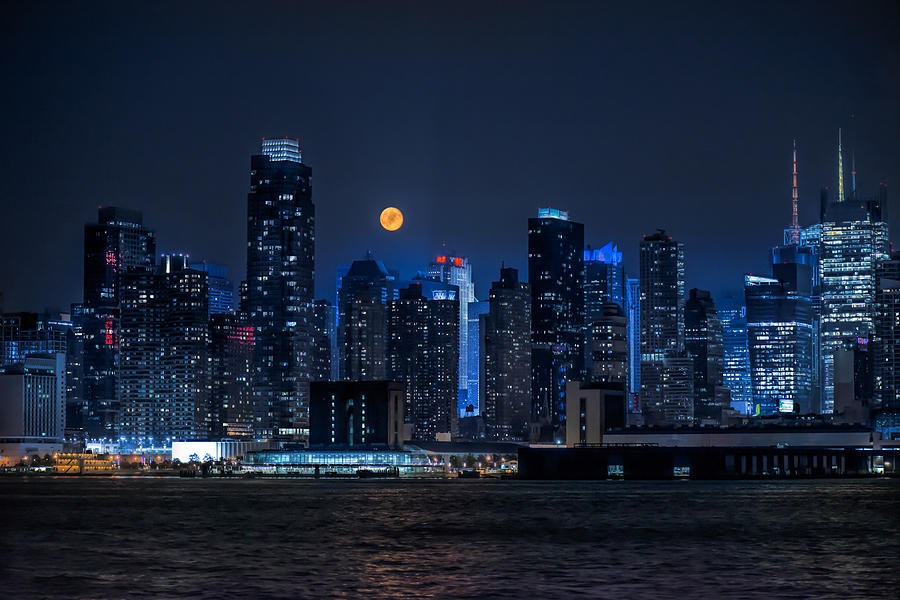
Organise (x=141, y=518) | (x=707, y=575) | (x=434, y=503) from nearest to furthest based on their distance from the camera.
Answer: (x=707, y=575), (x=141, y=518), (x=434, y=503)

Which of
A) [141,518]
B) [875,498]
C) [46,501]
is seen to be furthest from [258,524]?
[875,498]

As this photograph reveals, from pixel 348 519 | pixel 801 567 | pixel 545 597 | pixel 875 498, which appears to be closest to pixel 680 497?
pixel 875 498

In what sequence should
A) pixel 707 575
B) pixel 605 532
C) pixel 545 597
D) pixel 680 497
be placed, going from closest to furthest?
1. pixel 545 597
2. pixel 707 575
3. pixel 605 532
4. pixel 680 497

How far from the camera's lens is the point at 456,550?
97000 millimetres

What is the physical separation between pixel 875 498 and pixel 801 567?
321 feet

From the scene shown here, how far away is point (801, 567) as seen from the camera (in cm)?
8412

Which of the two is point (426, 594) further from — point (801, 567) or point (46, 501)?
point (46, 501)

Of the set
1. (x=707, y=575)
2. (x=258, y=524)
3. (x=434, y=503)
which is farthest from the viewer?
(x=434, y=503)

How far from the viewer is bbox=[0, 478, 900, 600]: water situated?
241 ft

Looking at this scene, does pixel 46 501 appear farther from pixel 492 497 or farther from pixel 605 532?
pixel 605 532

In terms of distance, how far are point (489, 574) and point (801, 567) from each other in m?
20.6

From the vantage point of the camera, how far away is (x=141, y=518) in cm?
13962

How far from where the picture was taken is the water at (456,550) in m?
73.5

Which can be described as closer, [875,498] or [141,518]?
[141,518]
